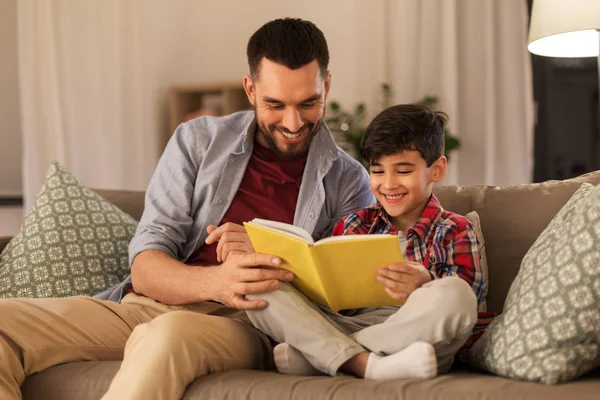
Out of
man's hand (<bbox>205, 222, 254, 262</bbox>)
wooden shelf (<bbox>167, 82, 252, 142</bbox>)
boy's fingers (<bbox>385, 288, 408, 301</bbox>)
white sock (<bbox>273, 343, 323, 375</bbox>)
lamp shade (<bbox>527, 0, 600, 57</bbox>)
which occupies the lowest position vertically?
white sock (<bbox>273, 343, 323, 375</bbox>)

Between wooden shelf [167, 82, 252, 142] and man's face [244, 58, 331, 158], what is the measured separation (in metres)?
2.59

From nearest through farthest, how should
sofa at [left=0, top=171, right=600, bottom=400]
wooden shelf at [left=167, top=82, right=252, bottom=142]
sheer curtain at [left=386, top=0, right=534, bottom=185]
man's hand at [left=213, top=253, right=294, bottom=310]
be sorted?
sofa at [left=0, top=171, right=600, bottom=400] → man's hand at [left=213, top=253, right=294, bottom=310] → sheer curtain at [left=386, top=0, right=534, bottom=185] → wooden shelf at [left=167, top=82, right=252, bottom=142]

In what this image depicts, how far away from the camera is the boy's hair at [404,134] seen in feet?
5.88

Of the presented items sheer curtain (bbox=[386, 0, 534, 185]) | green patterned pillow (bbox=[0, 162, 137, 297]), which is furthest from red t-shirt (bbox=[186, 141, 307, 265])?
sheer curtain (bbox=[386, 0, 534, 185])

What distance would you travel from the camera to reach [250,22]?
16.1 ft

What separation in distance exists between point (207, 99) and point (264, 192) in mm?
2791

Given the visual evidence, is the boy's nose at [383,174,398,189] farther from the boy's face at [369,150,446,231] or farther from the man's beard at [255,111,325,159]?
the man's beard at [255,111,325,159]

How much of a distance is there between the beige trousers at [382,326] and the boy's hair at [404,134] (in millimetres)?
401

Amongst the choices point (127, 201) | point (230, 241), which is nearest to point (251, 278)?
point (230, 241)

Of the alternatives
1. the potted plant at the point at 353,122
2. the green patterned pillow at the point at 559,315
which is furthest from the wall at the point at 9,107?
the green patterned pillow at the point at 559,315

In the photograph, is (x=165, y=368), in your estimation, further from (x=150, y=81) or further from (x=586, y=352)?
(x=150, y=81)

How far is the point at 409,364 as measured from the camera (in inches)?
56.9

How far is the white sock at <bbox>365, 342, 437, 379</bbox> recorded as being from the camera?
1.43 m

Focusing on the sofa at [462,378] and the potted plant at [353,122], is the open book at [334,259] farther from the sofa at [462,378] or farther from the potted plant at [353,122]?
the potted plant at [353,122]
